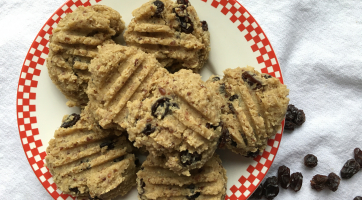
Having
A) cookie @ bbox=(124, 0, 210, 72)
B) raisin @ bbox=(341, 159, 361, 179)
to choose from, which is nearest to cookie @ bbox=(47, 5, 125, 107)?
cookie @ bbox=(124, 0, 210, 72)

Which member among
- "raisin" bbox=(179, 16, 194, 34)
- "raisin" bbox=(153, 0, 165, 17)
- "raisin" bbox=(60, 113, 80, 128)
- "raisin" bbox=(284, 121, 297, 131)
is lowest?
"raisin" bbox=(284, 121, 297, 131)

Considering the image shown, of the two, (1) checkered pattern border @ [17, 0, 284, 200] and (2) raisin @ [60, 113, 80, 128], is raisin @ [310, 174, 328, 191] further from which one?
(2) raisin @ [60, 113, 80, 128]

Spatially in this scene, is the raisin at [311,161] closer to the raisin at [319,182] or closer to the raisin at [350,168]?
the raisin at [319,182]

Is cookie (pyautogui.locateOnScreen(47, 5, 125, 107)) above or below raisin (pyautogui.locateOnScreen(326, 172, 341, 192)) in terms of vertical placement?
above

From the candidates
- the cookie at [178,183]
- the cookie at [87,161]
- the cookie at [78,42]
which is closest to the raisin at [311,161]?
the cookie at [178,183]

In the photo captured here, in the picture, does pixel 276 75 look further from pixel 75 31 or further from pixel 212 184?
pixel 75 31

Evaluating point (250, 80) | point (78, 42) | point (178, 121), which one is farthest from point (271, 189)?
point (78, 42)
